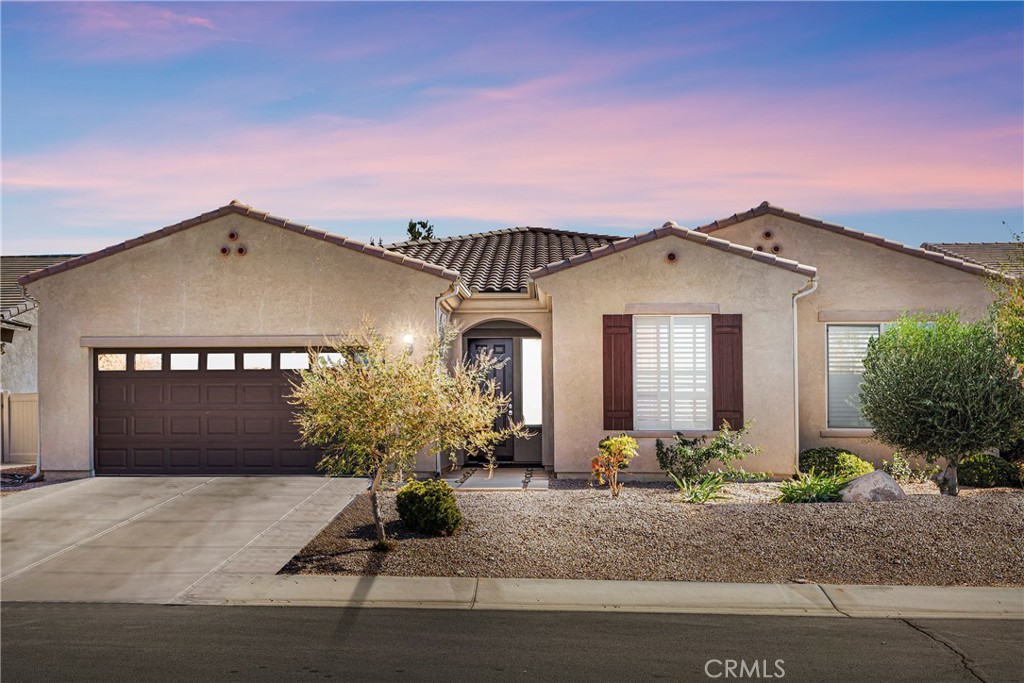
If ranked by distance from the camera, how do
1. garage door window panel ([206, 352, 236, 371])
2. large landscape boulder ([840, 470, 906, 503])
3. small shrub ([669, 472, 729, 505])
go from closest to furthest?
large landscape boulder ([840, 470, 906, 503]) < small shrub ([669, 472, 729, 505]) < garage door window panel ([206, 352, 236, 371])

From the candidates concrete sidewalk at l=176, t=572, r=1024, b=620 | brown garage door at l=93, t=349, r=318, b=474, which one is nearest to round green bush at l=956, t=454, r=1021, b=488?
concrete sidewalk at l=176, t=572, r=1024, b=620

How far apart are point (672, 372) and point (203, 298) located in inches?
321

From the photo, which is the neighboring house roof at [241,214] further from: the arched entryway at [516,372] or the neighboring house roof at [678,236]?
the arched entryway at [516,372]

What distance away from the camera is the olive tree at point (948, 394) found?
43.1 feet

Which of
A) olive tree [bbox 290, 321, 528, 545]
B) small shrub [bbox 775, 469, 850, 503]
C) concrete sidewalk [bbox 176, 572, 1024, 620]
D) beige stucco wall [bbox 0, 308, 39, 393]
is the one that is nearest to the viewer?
concrete sidewalk [bbox 176, 572, 1024, 620]

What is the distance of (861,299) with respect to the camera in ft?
56.7

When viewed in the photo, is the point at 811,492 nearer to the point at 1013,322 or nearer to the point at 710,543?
the point at 710,543

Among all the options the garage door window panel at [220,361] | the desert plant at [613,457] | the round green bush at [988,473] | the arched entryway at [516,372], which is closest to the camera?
the desert plant at [613,457]

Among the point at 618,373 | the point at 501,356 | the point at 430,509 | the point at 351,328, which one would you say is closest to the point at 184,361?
the point at 351,328

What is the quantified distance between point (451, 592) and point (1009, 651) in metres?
5.02

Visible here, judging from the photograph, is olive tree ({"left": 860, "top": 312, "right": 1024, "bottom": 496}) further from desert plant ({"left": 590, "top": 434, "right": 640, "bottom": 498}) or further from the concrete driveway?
the concrete driveway

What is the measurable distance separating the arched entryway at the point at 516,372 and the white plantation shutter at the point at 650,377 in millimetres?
2891

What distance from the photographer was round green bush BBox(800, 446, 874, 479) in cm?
1501

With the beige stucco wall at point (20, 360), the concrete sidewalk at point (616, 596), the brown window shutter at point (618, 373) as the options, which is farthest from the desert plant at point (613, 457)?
the beige stucco wall at point (20, 360)
